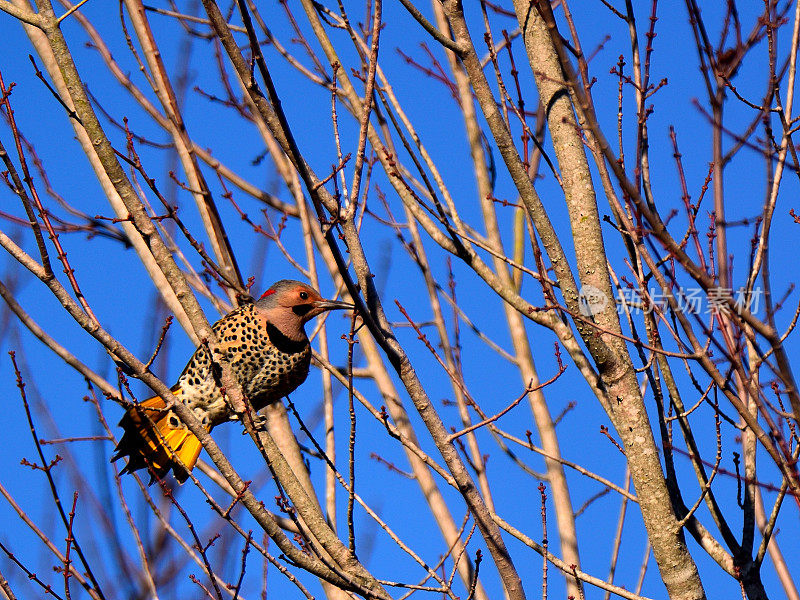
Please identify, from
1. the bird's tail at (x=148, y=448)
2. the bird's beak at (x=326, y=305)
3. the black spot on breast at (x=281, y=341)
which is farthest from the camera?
the black spot on breast at (x=281, y=341)

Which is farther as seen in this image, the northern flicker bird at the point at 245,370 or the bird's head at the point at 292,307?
the bird's head at the point at 292,307

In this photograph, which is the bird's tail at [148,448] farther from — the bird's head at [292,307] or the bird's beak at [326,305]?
the bird's beak at [326,305]

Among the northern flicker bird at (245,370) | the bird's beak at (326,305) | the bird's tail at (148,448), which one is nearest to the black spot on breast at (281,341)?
the northern flicker bird at (245,370)

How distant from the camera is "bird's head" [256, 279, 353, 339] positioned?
4094 millimetres

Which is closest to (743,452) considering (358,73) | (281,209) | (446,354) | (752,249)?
(752,249)

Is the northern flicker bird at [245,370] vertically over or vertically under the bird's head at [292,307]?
under

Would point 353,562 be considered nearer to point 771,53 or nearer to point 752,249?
point 752,249

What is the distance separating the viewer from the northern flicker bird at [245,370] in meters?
3.56

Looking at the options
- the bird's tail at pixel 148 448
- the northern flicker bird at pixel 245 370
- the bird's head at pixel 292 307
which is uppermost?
the bird's head at pixel 292 307

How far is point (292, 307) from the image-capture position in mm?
4129

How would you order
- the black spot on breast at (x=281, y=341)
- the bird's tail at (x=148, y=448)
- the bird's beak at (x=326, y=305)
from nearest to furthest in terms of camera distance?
the bird's tail at (x=148, y=448) → the bird's beak at (x=326, y=305) → the black spot on breast at (x=281, y=341)

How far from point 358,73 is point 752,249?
177 cm

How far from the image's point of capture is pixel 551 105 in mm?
3020

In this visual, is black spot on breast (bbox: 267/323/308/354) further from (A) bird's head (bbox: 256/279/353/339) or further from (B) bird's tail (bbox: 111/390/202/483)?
(B) bird's tail (bbox: 111/390/202/483)
